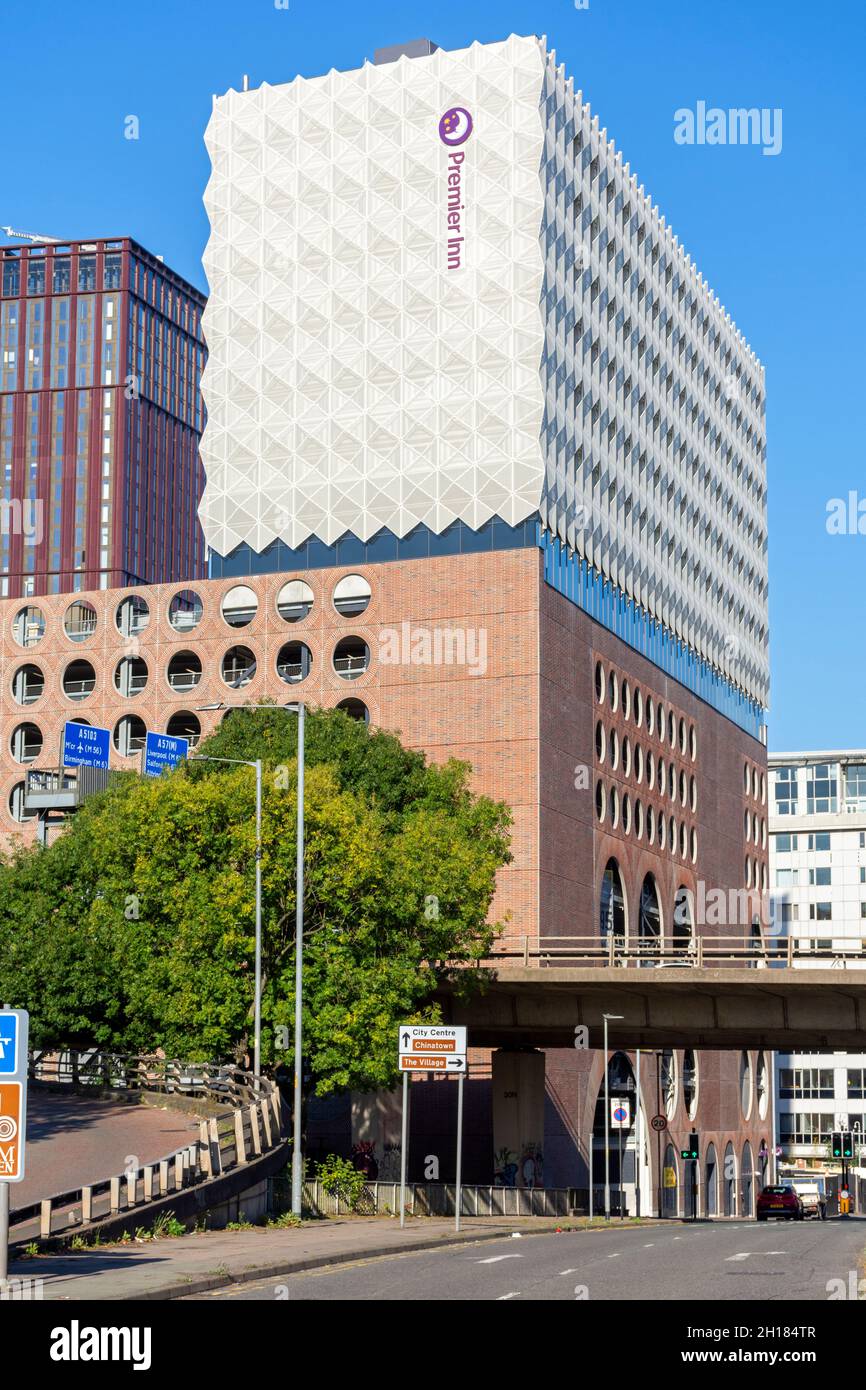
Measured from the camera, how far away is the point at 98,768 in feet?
255

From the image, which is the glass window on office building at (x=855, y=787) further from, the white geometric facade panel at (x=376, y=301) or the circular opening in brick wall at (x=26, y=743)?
the circular opening in brick wall at (x=26, y=743)

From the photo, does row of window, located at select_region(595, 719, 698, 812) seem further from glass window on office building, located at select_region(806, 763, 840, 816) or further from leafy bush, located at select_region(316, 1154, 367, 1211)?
glass window on office building, located at select_region(806, 763, 840, 816)

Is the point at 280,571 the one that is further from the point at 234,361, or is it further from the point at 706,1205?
the point at 706,1205

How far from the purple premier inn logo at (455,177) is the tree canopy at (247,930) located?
1347 inches

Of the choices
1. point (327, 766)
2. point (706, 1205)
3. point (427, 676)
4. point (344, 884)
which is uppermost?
point (427, 676)

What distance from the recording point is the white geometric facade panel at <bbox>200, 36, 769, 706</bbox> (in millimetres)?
79062

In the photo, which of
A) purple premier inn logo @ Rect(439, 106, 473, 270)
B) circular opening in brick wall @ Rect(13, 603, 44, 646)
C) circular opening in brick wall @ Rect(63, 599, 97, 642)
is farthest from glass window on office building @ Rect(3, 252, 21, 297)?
purple premier inn logo @ Rect(439, 106, 473, 270)

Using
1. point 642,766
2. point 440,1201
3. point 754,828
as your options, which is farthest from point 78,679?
point 440,1201

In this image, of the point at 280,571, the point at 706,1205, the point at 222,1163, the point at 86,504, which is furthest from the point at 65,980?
the point at 86,504

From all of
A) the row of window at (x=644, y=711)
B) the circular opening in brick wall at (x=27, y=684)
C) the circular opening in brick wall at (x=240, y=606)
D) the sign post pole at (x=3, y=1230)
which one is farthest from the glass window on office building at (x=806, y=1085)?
the sign post pole at (x=3, y=1230)

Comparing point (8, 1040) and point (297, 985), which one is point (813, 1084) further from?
point (8, 1040)

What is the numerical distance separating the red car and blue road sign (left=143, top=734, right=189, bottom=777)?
30176mm

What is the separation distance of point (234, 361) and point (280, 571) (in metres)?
10.3

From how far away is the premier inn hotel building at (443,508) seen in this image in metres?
76.9
